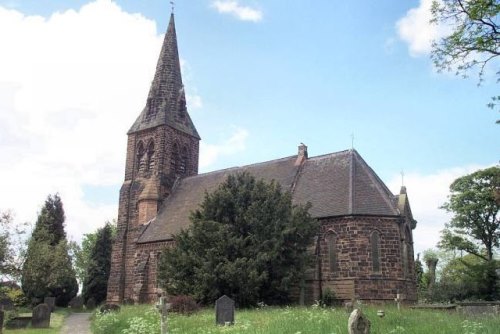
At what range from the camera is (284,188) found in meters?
29.7

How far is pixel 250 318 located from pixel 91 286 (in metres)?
33.3

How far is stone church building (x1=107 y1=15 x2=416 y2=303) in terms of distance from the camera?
24.9 metres

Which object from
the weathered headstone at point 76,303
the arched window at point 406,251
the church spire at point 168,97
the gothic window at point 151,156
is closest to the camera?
the arched window at point 406,251

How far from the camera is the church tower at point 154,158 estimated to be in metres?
34.9

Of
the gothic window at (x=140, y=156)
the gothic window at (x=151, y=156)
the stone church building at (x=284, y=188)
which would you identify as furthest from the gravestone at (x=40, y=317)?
the gothic window at (x=140, y=156)

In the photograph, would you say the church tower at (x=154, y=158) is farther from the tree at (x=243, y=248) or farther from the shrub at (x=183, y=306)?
the shrub at (x=183, y=306)

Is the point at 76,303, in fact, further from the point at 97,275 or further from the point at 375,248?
the point at 375,248

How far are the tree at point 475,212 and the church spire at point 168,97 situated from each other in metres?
22.5

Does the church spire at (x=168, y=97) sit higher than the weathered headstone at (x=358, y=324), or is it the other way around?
the church spire at (x=168, y=97)

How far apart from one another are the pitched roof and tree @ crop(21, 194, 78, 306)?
6.21 meters

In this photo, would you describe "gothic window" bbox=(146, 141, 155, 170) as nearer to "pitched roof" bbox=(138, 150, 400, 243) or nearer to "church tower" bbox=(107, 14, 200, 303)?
"church tower" bbox=(107, 14, 200, 303)

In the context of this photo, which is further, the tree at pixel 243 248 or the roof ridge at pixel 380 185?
the roof ridge at pixel 380 185

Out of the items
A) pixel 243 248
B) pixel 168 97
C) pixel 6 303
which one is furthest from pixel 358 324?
pixel 168 97

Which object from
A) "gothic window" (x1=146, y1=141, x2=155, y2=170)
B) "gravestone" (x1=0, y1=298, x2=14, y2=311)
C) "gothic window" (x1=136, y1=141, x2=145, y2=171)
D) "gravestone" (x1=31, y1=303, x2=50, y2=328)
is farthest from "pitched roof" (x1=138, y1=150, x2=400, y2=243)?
"gravestone" (x1=0, y1=298, x2=14, y2=311)
